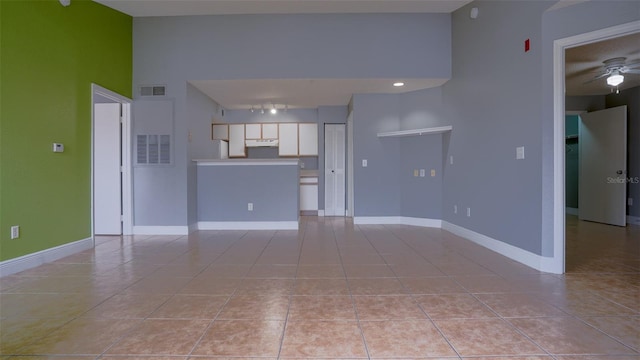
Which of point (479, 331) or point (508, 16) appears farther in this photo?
point (508, 16)

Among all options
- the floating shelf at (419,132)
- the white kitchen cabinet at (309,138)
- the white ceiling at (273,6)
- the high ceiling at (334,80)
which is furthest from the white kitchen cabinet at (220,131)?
the floating shelf at (419,132)

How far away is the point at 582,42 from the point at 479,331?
109 inches

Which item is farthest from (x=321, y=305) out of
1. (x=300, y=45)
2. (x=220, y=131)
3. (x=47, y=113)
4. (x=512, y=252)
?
(x=220, y=131)

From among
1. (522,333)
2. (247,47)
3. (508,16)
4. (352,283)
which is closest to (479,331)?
(522,333)

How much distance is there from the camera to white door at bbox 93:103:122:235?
15.5 feet

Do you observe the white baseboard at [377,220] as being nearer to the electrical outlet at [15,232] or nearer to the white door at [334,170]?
the white door at [334,170]

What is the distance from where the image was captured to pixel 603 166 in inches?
220

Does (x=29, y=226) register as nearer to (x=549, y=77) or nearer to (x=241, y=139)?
(x=241, y=139)

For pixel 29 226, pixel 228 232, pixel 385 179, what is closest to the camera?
pixel 29 226

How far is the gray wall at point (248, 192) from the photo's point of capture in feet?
17.4

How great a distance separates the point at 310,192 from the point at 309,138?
1239mm

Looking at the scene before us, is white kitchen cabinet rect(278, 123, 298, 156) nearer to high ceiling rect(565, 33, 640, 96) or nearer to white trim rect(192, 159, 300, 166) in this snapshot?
white trim rect(192, 159, 300, 166)

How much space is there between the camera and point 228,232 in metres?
5.03

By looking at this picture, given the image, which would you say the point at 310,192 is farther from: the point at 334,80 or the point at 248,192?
the point at 334,80
